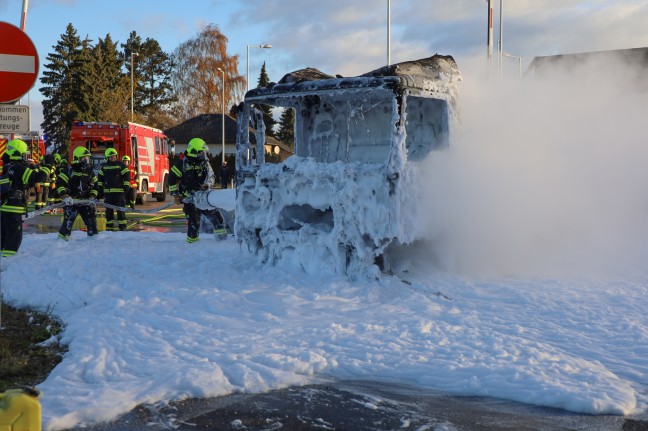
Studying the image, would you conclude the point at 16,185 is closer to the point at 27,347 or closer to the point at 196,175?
the point at 196,175

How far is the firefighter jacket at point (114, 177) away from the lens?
13391mm

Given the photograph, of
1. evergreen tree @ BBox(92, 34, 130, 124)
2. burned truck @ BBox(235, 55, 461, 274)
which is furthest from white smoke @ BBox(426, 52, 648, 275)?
evergreen tree @ BBox(92, 34, 130, 124)

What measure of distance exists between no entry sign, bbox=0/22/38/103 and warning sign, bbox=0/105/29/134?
2.54ft

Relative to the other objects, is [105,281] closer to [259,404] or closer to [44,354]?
[44,354]

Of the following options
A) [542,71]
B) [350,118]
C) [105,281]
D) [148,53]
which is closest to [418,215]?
[350,118]

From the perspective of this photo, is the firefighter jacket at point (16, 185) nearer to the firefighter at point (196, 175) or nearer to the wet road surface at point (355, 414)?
the firefighter at point (196, 175)

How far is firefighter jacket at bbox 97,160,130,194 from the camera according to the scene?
13.4 meters

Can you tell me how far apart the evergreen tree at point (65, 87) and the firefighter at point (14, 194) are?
4584cm

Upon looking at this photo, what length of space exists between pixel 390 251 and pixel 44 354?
380 centimetres

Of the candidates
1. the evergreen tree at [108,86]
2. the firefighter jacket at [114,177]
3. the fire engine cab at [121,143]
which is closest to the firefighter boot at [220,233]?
the firefighter jacket at [114,177]

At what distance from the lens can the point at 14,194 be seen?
32.2 feet

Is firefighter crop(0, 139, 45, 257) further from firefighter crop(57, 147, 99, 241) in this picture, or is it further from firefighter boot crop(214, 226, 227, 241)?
firefighter boot crop(214, 226, 227, 241)

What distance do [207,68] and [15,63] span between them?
5661 cm

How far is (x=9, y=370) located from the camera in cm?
493
